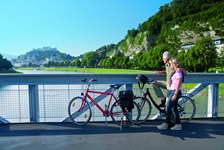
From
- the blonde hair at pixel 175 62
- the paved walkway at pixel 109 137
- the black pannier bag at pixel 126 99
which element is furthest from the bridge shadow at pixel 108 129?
the blonde hair at pixel 175 62

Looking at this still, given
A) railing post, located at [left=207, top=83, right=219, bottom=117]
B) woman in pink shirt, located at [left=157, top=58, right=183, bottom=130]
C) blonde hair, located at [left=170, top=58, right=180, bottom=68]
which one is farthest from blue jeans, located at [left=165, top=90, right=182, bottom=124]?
railing post, located at [left=207, top=83, right=219, bottom=117]

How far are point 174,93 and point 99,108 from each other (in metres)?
1.72

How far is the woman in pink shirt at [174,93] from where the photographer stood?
412cm

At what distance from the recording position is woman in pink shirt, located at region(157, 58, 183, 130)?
412 cm

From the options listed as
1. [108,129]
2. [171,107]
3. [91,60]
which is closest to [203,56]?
[171,107]

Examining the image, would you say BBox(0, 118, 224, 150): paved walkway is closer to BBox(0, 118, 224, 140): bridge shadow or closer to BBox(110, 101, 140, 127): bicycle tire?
BBox(0, 118, 224, 140): bridge shadow

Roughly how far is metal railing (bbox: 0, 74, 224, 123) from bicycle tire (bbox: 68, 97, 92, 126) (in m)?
0.19

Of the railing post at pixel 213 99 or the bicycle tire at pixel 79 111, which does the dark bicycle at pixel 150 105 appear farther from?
the bicycle tire at pixel 79 111

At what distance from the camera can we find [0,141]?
3.80 m

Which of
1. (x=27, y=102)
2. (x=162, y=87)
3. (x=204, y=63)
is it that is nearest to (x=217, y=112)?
(x=162, y=87)

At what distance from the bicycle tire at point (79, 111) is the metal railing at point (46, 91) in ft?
0.61

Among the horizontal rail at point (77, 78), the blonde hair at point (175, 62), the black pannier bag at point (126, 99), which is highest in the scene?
the blonde hair at point (175, 62)

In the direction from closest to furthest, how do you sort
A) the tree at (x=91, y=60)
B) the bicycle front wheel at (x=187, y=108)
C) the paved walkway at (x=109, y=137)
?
the paved walkway at (x=109, y=137) → the bicycle front wheel at (x=187, y=108) → the tree at (x=91, y=60)

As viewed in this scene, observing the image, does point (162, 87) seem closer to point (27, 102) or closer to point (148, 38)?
point (27, 102)
